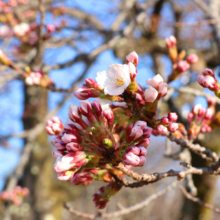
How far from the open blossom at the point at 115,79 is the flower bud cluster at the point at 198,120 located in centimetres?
55

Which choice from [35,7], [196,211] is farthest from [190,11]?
[196,211]

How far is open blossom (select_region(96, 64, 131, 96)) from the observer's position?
2.94ft

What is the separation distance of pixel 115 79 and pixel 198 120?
630 mm

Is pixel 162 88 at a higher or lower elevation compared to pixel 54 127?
higher

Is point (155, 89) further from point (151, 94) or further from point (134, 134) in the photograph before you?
point (134, 134)

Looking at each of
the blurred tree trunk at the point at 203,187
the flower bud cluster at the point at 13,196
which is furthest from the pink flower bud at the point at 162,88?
the flower bud cluster at the point at 13,196

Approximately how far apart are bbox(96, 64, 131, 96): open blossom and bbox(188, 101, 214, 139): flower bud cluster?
0.55 metres

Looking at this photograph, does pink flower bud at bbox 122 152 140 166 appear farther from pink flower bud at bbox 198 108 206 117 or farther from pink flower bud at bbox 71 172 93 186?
pink flower bud at bbox 198 108 206 117

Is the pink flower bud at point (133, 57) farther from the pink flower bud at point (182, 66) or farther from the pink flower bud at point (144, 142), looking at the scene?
the pink flower bud at point (182, 66)

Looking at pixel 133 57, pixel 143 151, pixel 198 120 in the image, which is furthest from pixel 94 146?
pixel 198 120

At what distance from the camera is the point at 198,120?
1338 mm

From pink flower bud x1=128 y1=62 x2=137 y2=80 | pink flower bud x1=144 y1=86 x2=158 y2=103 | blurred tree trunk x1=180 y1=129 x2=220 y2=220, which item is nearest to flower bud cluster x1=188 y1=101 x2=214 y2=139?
pink flower bud x1=144 y1=86 x2=158 y2=103

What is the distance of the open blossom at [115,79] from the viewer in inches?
35.3

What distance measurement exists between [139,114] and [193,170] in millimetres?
329
